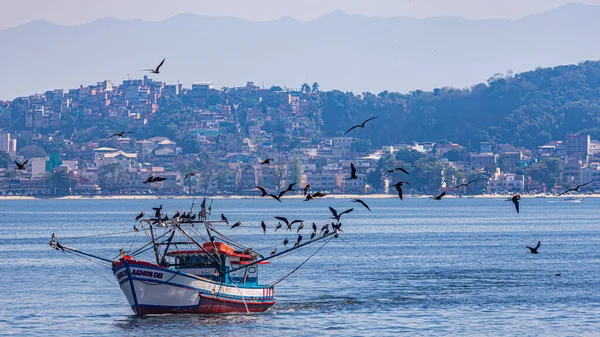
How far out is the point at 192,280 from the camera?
156 feet

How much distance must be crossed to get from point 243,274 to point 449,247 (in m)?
42.4

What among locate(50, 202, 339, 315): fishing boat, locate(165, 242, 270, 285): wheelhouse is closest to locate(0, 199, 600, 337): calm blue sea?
locate(50, 202, 339, 315): fishing boat

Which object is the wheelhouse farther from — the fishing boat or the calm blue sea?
the calm blue sea

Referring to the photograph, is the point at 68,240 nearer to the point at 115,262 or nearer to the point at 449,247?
the point at 449,247

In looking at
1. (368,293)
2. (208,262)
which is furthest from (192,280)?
(368,293)

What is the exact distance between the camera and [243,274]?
50.0m

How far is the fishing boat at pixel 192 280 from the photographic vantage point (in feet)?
155

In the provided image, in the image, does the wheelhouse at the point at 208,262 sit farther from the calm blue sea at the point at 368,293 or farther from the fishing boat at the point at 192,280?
the calm blue sea at the point at 368,293

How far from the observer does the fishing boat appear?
47.3 meters

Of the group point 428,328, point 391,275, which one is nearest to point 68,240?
point 391,275

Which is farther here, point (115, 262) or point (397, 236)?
point (397, 236)

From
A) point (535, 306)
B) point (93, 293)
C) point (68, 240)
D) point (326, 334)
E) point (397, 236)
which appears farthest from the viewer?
point (397, 236)

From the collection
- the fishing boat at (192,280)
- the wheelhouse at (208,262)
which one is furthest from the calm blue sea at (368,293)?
the wheelhouse at (208,262)

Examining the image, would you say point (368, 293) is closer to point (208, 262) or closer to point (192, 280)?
point (208, 262)
